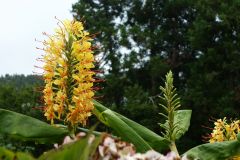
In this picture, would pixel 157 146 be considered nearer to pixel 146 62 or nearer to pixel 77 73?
pixel 77 73

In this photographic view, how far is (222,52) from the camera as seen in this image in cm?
2009

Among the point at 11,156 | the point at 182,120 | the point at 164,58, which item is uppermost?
the point at 164,58

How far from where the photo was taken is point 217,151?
211 cm

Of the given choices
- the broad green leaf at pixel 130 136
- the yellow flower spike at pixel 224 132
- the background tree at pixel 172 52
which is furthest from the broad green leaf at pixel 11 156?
the background tree at pixel 172 52

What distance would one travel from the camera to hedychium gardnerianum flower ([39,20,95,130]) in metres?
2.25

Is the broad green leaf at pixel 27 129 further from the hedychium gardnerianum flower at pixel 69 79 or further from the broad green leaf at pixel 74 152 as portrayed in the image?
the broad green leaf at pixel 74 152

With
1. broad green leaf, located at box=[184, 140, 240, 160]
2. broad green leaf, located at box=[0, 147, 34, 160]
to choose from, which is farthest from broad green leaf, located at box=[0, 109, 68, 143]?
broad green leaf, located at box=[0, 147, 34, 160]

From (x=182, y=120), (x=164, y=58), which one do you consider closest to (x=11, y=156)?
(x=182, y=120)

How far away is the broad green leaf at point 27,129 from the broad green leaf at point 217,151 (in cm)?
45

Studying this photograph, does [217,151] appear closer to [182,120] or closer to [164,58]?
[182,120]

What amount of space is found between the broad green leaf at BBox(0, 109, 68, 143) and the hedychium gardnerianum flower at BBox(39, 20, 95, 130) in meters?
0.23

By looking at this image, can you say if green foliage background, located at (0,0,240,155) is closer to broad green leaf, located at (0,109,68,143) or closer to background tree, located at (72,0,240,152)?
background tree, located at (72,0,240,152)

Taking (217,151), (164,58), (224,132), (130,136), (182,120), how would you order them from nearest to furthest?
(130,136), (217,151), (182,120), (224,132), (164,58)

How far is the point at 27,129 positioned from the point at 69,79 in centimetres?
39
